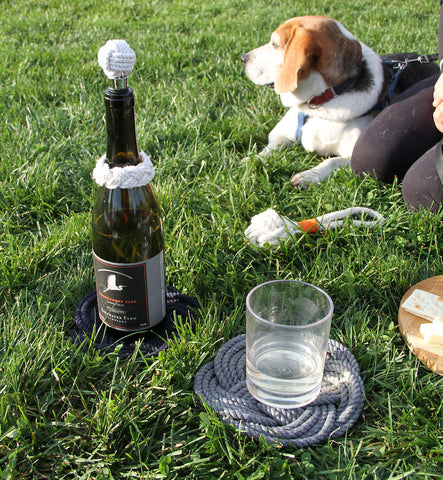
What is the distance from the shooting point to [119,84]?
1.47 metres

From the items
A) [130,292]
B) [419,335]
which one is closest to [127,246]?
[130,292]

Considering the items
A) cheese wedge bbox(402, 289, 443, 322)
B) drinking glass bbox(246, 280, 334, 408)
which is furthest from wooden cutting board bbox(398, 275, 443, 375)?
drinking glass bbox(246, 280, 334, 408)

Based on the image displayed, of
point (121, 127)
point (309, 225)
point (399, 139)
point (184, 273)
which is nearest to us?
point (121, 127)

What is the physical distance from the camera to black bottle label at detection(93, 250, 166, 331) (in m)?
1.68

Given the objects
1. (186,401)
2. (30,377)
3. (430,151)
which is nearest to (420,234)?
(430,151)

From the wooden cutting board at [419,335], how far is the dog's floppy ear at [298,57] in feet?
4.95

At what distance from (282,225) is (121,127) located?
108 centimetres

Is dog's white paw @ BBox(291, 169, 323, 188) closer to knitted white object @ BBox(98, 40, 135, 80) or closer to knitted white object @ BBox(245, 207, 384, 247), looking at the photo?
knitted white object @ BBox(245, 207, 384, 247)

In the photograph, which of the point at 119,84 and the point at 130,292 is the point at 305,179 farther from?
the point at 119,84

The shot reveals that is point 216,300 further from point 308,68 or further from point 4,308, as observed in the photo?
point 308,68

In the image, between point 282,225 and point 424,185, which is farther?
point 424,185

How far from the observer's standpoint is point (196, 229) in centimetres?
240

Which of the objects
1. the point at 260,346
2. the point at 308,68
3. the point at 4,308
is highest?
the point at 308,68

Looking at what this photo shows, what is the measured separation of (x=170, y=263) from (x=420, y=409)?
1120 millimetres
